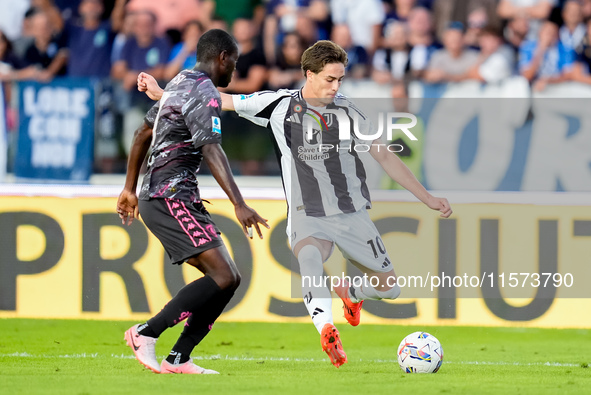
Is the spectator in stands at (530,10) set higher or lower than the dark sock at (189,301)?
higher

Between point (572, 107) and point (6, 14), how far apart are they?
6706 mm

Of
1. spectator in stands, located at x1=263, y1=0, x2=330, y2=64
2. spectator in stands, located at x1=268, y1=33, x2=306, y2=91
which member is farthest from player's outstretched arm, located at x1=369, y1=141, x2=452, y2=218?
spectator in stands, located at x1=263, y1=0, x2=330, y2=64

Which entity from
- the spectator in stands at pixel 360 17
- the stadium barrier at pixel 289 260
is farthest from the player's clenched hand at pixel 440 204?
the spectator in stands at pixel 360 17

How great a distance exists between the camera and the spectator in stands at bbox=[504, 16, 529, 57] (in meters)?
10.4

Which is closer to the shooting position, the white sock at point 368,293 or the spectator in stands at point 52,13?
the white sock at point 368,293

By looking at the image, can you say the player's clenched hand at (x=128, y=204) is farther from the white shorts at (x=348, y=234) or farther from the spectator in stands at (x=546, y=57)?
the spectator in stands at (x=546, y=57)

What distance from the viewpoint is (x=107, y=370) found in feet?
19.4

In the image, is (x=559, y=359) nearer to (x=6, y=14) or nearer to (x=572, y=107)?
(x=572, y=107)

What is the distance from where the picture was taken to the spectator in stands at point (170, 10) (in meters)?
11.0

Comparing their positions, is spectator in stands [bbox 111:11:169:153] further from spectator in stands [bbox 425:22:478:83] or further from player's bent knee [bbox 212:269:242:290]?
player's bent knee [bbox 212:269:242:290]

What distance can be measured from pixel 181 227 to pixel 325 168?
124 centimetres

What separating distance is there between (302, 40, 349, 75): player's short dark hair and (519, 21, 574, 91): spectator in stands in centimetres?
458

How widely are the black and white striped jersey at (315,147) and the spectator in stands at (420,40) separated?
163 inches

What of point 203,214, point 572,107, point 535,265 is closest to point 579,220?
point 535,265
